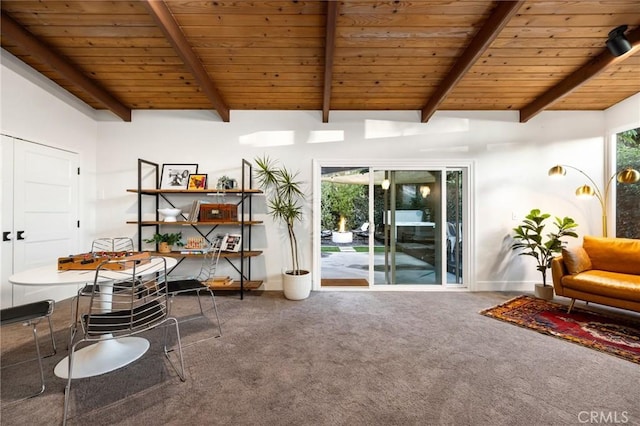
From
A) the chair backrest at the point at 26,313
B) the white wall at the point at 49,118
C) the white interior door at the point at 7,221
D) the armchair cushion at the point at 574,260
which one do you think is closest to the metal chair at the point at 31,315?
the chair backrest at the point at 26,313

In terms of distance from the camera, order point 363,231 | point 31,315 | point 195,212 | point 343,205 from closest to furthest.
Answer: point 31,315 → point 195,212 → point 363,231 → point 343,205

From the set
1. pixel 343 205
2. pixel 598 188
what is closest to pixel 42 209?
pixel 343 205

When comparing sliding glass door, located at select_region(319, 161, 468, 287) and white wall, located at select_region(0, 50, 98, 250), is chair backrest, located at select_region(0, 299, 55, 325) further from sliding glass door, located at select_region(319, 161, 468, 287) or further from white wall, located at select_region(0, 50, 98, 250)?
sliding glass door, located at select_region(319, 161, 468, 287)

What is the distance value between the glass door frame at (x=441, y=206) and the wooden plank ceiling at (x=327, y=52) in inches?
27.9

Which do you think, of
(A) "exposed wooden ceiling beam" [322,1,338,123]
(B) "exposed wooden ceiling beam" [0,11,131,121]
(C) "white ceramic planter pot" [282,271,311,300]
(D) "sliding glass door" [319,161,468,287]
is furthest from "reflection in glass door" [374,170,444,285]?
(B) "exposed wooden ceiling beam" [0,11,131,121]

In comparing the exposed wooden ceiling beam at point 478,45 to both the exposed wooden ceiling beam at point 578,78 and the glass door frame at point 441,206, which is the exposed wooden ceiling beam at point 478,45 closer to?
the glass door frame at point 441,206

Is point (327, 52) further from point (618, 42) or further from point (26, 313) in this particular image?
point (26, 313)

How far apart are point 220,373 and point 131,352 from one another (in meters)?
0.75

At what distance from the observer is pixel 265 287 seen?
403 centimetres

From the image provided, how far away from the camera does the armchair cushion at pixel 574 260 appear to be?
3.10m

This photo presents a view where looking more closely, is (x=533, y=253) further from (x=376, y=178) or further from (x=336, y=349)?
(x=336, y=349)

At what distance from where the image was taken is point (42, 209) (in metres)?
3.26

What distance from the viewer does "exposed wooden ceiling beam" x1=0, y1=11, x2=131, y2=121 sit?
252 cm

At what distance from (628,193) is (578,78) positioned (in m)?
1.95
